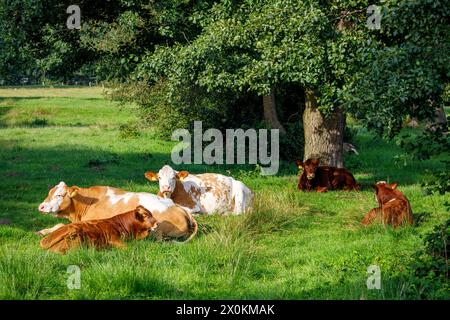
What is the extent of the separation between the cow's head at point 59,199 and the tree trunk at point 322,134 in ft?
31.2

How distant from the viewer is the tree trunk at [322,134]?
20438 mm

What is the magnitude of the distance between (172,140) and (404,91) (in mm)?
19436

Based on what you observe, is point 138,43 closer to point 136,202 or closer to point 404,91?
point 136,202

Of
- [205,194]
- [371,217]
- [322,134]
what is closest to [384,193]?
[371,217]

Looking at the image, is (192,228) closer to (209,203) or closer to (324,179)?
(209,203)

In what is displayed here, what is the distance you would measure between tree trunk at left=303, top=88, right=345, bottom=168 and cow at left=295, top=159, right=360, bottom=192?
5.76 feet

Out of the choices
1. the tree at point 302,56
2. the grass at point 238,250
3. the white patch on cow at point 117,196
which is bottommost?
the grass at point 238,250

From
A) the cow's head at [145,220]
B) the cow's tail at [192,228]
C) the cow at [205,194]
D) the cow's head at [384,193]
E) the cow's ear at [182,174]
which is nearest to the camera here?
the cow's head at [145,220]

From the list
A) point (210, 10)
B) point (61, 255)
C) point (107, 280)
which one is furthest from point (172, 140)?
point (107, 280)

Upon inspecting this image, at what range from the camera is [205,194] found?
48.3 ft

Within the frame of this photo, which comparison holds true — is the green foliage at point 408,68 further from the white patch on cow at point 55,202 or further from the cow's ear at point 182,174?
the white patch on cow at point 55,202

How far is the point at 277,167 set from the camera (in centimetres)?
2194

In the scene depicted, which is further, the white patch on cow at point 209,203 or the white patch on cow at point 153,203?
the white patch on cow at point 209,203

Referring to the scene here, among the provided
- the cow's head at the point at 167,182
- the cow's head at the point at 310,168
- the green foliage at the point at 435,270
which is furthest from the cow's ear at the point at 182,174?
the green foliage at the point at 435,270
